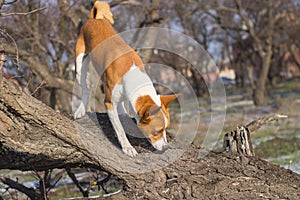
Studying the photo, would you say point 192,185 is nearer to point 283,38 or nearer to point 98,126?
point 98,126

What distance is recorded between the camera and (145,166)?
3.95m

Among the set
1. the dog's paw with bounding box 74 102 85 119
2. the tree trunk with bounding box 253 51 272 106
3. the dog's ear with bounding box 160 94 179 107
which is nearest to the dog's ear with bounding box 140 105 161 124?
the dog's ear with bounding box 160 94 179 107

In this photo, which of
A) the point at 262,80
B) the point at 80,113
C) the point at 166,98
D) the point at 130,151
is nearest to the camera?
the point at 130,151

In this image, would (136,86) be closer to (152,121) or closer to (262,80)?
(152,121)

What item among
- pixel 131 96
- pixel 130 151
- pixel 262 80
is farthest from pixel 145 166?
pixel 262 80

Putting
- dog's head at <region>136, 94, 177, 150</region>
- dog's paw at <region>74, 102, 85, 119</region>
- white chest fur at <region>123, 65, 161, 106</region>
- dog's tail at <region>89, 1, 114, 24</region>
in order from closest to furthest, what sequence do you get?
1. dog's head at <region>136, 94, 177, 150</region>
2. white chest fur at <region>123, 65, 161, 106</region>
3. dog's paw at <region>74, 102, 85, 119</region>
4. dog's tail at <region>89, 1, 114, 24</region>

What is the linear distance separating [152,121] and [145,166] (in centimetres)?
43

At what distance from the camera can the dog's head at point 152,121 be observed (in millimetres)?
4141

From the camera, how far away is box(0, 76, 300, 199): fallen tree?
3564 mm

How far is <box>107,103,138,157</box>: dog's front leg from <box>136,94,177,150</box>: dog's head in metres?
0.19

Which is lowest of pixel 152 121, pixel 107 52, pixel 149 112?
pixel 152 121

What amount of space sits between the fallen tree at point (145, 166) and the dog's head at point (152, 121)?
17 centimetres

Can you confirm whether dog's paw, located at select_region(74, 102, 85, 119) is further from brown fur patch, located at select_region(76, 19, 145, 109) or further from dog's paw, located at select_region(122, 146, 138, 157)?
dog's paw, located at select_region(122, 146, 138, 157)

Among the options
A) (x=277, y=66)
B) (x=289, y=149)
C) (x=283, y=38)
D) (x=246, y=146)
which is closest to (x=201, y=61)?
(x=283, y=38)
